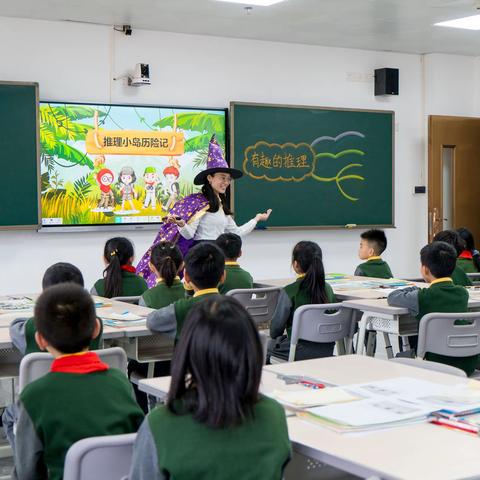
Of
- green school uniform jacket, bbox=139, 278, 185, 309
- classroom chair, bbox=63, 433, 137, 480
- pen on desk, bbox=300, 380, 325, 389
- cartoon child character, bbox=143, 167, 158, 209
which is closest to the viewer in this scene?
classroom chair, bbox=63, 433, 137, 480

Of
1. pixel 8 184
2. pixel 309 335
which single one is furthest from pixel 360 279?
pixel 8 184

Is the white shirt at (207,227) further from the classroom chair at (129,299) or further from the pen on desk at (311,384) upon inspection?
the pen on desk at (311,384)

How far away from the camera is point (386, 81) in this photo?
8984 mm

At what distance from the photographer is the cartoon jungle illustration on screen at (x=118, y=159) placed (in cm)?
732

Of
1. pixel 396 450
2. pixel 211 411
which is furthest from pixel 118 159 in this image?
pixel 211 411

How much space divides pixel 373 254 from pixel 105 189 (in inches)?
106

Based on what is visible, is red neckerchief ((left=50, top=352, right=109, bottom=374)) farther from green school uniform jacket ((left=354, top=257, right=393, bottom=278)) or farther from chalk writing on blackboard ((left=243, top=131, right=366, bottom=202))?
chalk writing on blackboard ((left=243, top=131, right=366, bottom=202))

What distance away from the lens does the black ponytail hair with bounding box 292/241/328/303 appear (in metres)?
4.52

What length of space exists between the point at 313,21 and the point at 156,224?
233 cm

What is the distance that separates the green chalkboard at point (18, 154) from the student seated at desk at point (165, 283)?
295 cm

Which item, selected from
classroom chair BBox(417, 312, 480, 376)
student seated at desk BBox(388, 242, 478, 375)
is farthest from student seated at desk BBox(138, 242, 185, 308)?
classroom chair BBox(417, 312, 480, 376)

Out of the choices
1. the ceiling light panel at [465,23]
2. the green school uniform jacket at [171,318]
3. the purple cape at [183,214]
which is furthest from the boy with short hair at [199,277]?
→ the ceiling light panel at [465,23]

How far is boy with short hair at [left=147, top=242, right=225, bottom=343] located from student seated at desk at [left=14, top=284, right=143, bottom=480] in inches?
51.8

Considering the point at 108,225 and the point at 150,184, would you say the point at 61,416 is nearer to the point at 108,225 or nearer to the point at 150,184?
the point at 108,225
